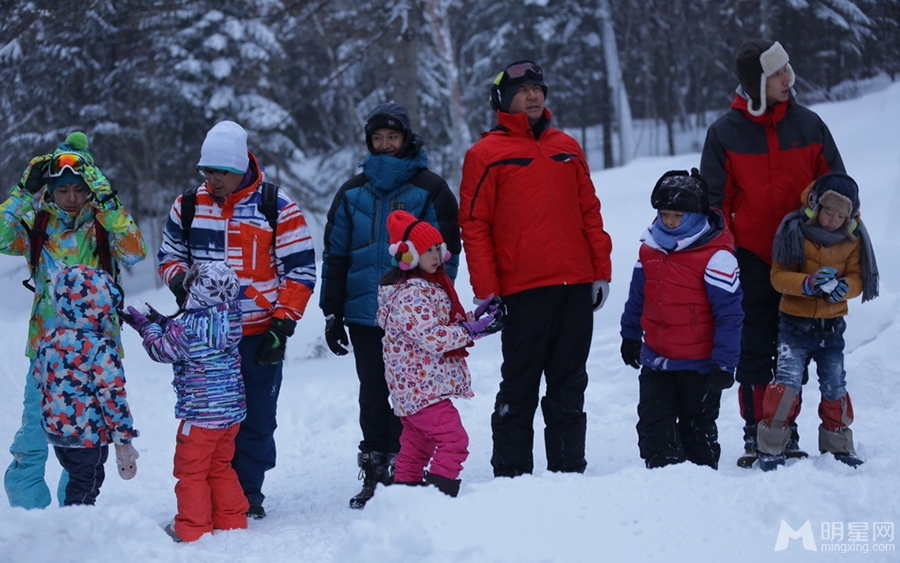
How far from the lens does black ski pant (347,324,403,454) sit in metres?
5.16

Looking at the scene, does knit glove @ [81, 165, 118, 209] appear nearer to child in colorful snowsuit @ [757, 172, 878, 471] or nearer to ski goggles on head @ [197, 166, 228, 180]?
ski goggles on head @ [197, 166, 228, 180]

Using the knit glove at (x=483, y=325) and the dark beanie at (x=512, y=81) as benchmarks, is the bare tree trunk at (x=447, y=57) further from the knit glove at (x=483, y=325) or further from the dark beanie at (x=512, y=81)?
the knit glove at (x=483, y=325)

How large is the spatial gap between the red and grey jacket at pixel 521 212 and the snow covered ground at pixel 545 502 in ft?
3.63

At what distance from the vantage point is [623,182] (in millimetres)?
16797

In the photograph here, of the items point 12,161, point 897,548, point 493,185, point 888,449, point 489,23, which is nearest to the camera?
point 897,548

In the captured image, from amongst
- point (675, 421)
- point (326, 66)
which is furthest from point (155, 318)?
point (326, 66)

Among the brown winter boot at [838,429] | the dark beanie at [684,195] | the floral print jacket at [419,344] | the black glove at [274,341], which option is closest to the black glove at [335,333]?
the black glove at [274,341]

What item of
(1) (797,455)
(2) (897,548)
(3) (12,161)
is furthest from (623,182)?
(3) (12,161)

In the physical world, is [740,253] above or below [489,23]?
below

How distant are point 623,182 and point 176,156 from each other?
39.9ft

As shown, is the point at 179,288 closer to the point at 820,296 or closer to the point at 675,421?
the point at 675,421

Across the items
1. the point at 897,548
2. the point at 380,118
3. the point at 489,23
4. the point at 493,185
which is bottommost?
the point at 897,548

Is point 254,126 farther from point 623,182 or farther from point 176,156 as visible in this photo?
point 623,182

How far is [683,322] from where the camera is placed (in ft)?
16.1
